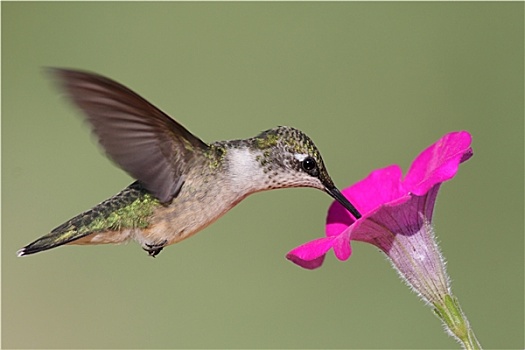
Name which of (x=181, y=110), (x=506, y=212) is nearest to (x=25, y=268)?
(x=181, y=110)

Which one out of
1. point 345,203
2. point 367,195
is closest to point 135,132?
point 345,203

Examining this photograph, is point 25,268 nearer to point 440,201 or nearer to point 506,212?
point 440,201

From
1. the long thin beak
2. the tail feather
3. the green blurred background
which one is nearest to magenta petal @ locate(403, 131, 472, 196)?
the long thin beak

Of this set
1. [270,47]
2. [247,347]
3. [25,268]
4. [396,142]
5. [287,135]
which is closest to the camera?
[287,135]

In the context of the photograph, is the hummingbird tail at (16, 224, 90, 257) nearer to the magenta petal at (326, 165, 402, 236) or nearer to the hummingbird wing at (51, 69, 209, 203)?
the hummingbird wing at (51, 69, 209, 203)

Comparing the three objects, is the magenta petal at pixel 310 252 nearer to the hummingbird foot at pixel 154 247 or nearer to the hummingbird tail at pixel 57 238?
the hummingbird foot at pixel 154 247

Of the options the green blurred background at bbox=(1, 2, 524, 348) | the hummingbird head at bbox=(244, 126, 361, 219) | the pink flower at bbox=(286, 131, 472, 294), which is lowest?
the pink flower at bbox=(286, 131, 472, 294)

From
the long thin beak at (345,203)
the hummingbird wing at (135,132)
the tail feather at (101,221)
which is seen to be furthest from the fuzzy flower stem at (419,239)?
the tail feather at (101,221)
